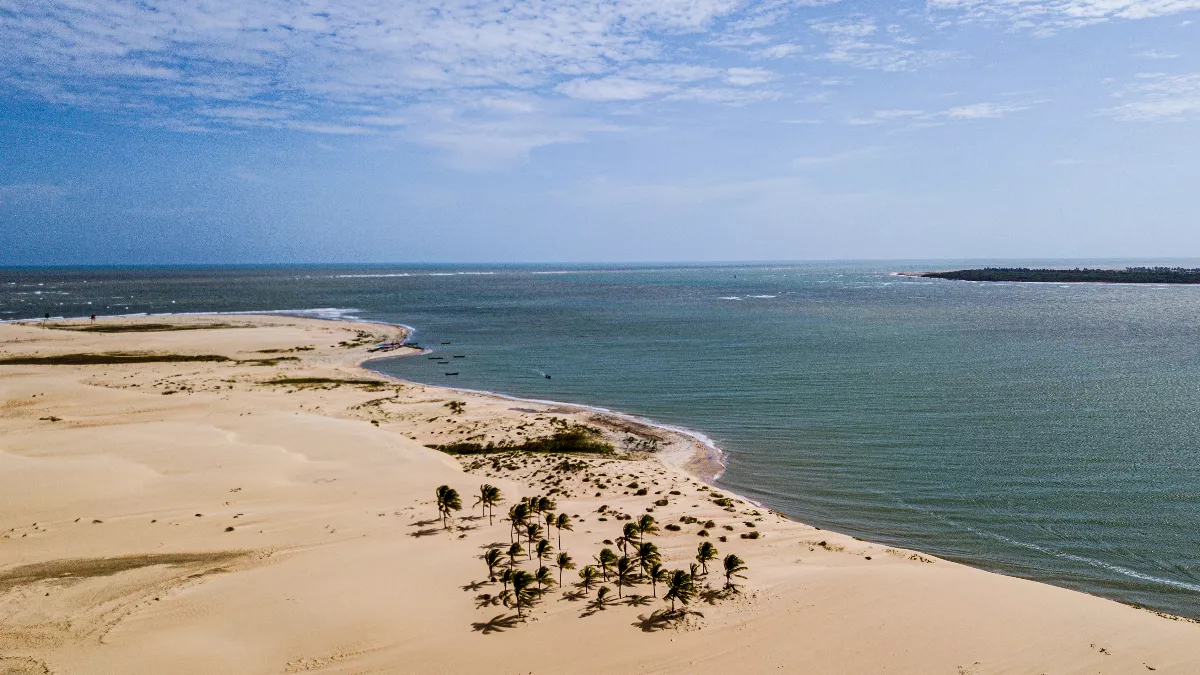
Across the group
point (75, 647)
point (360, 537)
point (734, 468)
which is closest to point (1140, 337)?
point (734, 468)

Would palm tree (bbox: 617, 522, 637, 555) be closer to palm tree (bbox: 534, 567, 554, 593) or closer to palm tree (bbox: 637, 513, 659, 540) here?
palm tree (bbox: 637, 513, 659, 540)

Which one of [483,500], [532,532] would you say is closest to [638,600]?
[532,532]

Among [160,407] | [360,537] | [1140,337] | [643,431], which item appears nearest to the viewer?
[360,537]

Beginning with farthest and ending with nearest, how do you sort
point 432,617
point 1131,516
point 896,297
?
point 896,297 < point 1131,516 < point 432,617

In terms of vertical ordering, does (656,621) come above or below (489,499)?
below

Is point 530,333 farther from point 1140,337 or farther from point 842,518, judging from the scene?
point 1140,337

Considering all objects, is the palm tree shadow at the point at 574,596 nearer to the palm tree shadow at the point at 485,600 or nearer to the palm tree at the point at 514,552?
the palm tree shadow at the point at 485,600

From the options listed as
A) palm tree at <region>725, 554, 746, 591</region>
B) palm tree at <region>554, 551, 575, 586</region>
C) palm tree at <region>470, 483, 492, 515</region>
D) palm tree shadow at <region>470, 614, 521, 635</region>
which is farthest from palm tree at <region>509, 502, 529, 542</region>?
palm tree at <region>725, 554, 746, 591</region>

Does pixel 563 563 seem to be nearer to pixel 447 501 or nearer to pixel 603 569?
pixel 603 569
